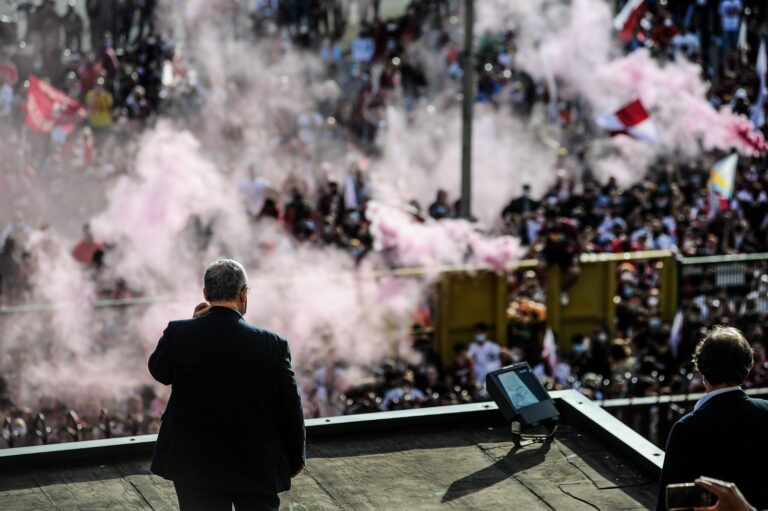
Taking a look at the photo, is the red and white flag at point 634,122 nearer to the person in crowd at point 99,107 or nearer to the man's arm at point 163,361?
the person in crowd at point 99,107

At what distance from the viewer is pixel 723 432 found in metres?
3.92

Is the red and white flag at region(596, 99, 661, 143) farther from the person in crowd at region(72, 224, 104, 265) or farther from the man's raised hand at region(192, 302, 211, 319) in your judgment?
the man's raised hand at region(192, 302, 211, 319)

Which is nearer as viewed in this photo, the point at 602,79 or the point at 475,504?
the point at 475,504

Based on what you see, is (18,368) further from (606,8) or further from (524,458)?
(606,8)

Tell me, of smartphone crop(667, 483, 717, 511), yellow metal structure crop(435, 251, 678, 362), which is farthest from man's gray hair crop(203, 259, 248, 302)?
yellow metal structure crop(435, 251, 678, 362)

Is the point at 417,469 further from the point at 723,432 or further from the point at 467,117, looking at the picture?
the point at 467,117

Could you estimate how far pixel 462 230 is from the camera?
12.2 m

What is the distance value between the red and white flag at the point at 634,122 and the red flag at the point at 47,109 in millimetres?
5798

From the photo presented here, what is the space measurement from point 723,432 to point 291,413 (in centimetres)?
130

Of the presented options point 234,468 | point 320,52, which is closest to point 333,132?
point 320,52

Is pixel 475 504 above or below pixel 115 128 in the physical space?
below

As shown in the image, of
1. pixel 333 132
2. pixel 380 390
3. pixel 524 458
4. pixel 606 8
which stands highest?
pixel 606 8

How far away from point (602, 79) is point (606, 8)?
1373 millimetres

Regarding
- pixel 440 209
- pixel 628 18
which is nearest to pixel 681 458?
pixel 440 209
